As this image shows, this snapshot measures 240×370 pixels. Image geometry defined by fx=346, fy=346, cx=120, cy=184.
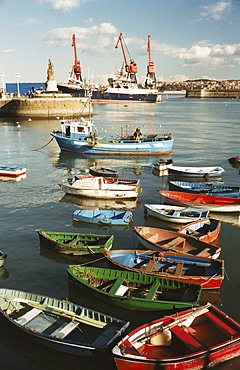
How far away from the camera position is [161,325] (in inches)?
453

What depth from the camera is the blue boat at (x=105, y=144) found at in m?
45.2

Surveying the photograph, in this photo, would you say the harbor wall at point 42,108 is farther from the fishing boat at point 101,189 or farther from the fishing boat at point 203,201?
the fishing boat at point 203,201

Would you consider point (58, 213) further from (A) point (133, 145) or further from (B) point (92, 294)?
(A) point (133, 145)

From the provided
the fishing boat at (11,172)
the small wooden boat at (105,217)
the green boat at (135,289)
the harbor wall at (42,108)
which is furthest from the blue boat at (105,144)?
the harbor wall at (42,108)

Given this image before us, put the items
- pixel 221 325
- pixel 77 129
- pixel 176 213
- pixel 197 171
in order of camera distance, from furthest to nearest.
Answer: pixel 77 129
pixel 197 171
pixel 176 213
pixel 221 325

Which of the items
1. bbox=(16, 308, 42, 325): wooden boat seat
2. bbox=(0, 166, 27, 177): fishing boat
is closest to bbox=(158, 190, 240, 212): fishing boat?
bbox=(16, 308, 42, 325): wooden boat seat

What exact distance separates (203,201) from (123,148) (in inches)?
846

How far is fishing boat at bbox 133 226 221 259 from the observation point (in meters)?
17.2

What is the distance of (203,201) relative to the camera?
2531 cm

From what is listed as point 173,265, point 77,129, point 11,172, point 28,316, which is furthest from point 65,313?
point 77,129

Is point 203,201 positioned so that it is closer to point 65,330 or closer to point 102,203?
point 102,203

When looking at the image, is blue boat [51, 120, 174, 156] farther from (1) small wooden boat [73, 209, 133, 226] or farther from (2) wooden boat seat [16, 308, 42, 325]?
(2) wooden boat seat [16, 308, 42, 325]

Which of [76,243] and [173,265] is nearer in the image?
[173,265]

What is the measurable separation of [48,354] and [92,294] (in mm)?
3240
